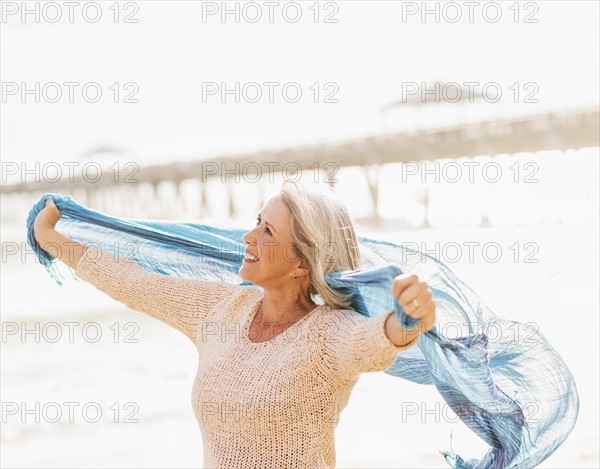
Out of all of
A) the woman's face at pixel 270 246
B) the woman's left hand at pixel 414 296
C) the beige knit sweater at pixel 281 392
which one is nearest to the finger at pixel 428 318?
the woman's left hand at pixel 414 296

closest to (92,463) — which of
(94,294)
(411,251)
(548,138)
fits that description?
(411,251)

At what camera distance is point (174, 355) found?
11383 mm

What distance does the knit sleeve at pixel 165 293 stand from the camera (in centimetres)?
322

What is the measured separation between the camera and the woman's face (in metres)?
3.02

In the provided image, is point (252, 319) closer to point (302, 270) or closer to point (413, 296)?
point (302, 270)

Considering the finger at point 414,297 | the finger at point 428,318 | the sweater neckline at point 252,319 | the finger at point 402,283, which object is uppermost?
the finger at point 402,283

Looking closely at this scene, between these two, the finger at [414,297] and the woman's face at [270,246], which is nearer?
the finger at [414,297]

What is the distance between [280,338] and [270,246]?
0.88 ft

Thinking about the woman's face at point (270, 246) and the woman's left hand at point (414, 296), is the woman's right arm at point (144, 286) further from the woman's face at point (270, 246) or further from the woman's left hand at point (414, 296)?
the woman's left hand at point (414, 296)

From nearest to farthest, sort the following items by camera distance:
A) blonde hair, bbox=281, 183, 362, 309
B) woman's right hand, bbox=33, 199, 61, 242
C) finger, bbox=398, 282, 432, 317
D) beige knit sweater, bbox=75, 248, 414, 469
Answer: finger, bbox=398, 282, 432, 317, beige knit sweater, bbox=75, 248, 414, 469, blonde hair, bbox=281, 183, 362, 309, woman's right hand, bbox=33, 199, 61, 242

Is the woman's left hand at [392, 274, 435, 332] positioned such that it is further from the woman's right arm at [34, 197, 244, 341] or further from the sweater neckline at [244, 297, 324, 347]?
the woman's right arm at [34, 197, 244, 341]

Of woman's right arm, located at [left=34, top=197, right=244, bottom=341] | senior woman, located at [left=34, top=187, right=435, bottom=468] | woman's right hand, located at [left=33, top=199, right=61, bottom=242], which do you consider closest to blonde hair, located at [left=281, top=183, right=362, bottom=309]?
senior woman, located at [left=34, top=187, right=435, bottom=468]

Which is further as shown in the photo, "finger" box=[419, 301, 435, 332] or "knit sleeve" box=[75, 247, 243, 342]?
"knit sleeve" box=[75, 247, 243, 342]

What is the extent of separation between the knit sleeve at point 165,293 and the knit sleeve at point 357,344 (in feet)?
1.53
